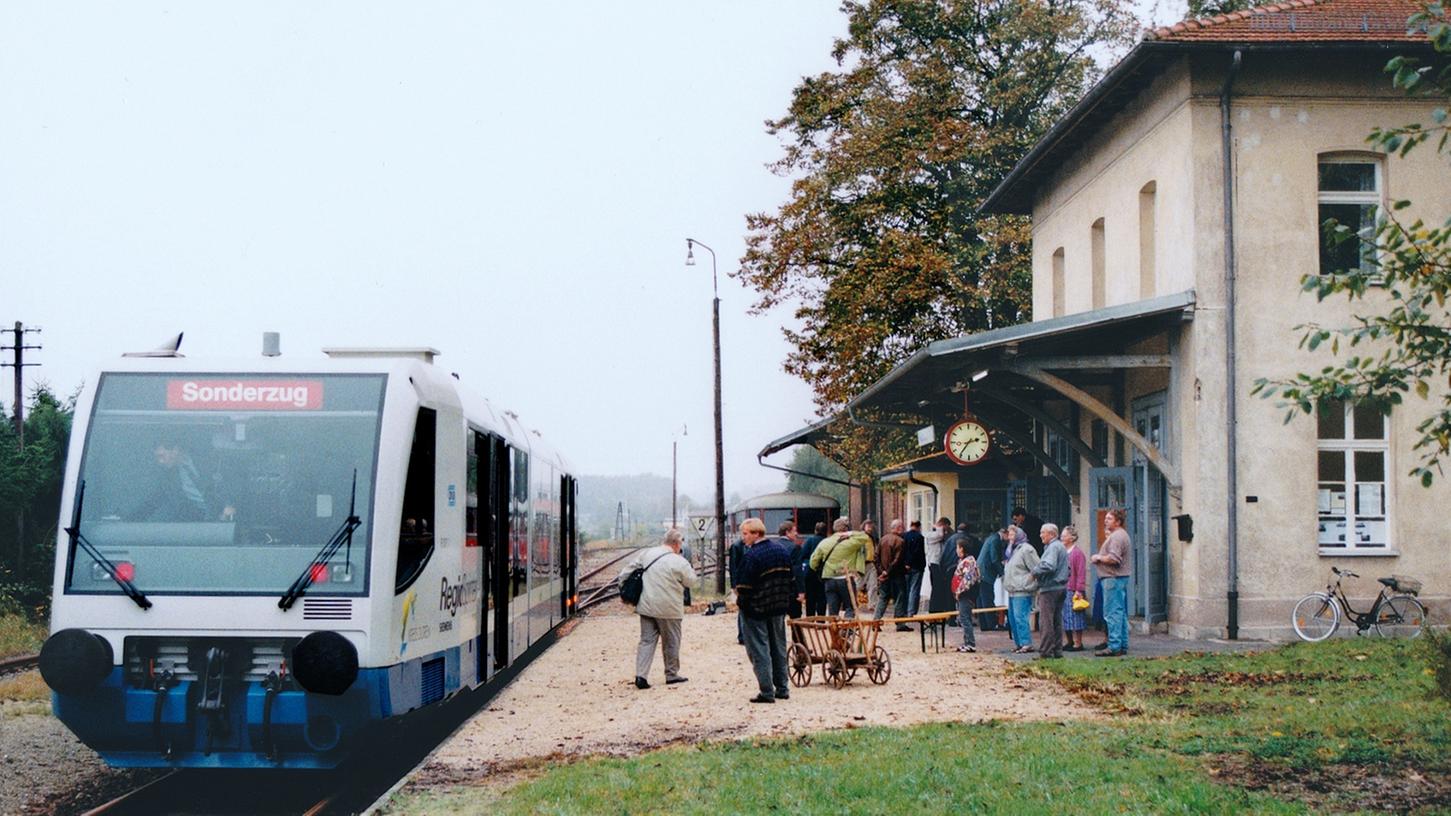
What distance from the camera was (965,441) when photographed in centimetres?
2103

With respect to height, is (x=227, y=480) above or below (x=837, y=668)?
above

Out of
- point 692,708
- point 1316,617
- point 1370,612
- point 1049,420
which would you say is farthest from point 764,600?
point 1049,420

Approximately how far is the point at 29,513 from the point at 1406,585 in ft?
80.0

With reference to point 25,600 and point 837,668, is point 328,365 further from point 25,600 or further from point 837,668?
point 25,600

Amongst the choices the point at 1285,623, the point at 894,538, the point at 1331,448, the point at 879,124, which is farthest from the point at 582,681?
the point at 879,124

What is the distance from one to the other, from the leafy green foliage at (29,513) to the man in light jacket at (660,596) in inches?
656

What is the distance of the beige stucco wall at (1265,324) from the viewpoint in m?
18.6

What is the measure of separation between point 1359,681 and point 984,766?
18.4 ft

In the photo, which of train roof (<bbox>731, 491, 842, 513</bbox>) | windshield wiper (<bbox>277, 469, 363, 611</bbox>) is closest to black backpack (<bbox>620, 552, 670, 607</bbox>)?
windshield wiper (<bbox>277, 469, 363, 611</bbox>)

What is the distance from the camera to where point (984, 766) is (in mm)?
9555

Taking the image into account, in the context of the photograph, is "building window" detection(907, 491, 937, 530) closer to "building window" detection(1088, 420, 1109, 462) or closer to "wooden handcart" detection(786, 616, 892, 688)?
"building window" detection(1088, 420, 1109, 462)

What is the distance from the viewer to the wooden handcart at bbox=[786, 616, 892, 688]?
51.1ft

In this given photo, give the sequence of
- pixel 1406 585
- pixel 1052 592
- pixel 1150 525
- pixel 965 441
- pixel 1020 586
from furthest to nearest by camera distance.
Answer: pixel 965 441, pixel 1150 525, pixel 1406 585, pixel 1020 586, pixel 1052 592

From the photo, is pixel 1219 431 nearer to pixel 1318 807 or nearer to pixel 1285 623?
pixel 1285 623
